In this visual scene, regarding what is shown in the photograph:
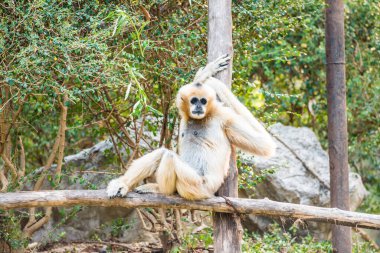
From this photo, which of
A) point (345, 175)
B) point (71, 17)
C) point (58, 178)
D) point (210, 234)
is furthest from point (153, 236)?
point (71, 17)

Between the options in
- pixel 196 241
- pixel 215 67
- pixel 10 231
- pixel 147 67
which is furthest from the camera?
pixel 196 241

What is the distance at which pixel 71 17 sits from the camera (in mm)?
7574

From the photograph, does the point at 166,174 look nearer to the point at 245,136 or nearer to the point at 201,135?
the point at 201,135

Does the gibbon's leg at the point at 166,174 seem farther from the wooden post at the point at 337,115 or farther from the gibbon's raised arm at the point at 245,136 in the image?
the wooden post at the point at 337,115

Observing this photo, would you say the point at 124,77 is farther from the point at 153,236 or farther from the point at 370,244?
the point at 370,244

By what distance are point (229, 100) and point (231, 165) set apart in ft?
2.59

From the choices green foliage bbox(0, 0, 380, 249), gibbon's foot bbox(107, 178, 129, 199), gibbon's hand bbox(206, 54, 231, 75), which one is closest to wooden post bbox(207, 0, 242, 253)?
gibbon's hand bbox(206, 54, 231, 75)

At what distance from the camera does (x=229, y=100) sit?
6965 mm

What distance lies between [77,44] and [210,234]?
4004 millimetres

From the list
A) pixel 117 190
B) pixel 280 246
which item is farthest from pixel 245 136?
pixel 280 246

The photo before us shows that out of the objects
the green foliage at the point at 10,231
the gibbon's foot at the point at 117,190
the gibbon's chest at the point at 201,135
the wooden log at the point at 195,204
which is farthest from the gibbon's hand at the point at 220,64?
Answer: the green foliage at the point at 10,231

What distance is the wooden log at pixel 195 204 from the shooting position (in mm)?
6191

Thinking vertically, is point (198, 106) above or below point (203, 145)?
above

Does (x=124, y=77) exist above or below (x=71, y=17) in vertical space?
below
